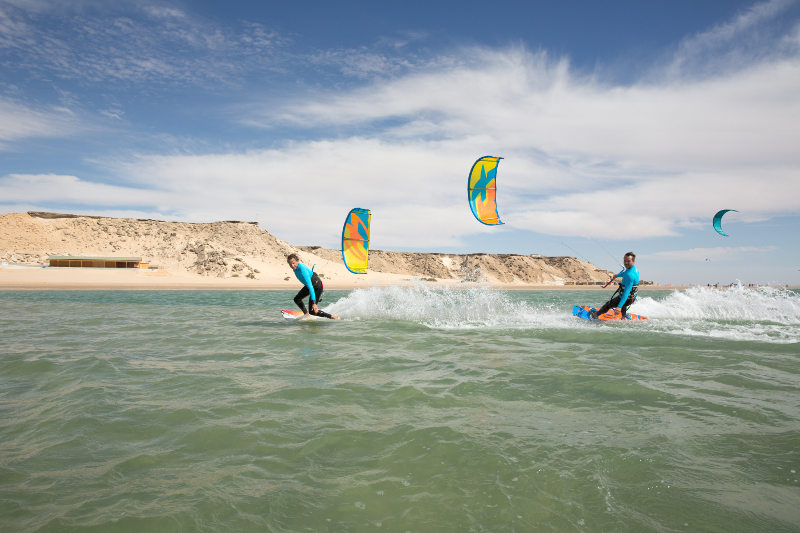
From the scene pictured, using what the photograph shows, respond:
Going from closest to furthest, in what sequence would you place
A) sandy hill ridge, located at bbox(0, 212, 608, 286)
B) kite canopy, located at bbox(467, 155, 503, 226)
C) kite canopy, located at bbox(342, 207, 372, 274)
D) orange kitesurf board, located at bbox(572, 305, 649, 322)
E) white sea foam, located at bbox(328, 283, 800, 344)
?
kite canopy, located at bbox(467, 155, 503, 226), white sea foam, located at bbox(328, 283, 800, 344), orange kitesurf board, located at bbox(572, 305, 649, 322), kite canopy, located at bbox(342, 207, 372, 274), sandy hill ridge, located at bbox(0, 212, 608, 286)

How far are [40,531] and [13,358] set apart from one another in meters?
6.02

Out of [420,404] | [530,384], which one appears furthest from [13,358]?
[530,384]

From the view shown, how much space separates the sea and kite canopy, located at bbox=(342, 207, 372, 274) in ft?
23.2

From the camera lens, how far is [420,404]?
4727 mm

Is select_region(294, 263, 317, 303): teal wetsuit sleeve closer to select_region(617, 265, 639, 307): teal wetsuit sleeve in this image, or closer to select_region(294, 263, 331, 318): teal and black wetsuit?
select_region(294, 263, 331, 318): teal and black wetsuit

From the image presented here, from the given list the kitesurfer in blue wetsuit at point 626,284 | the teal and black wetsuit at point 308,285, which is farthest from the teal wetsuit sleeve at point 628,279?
the teal and black wetsuit at point 308,285

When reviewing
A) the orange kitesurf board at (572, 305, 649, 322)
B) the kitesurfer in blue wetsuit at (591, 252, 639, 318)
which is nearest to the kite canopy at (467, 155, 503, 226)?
the kitesurfer in blue wetsuit at (591, 252, 639, 318)

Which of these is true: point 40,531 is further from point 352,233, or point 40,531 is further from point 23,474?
point 352,233

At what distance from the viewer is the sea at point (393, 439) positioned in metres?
2.62

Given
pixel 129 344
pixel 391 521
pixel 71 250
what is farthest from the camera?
pixel 71 250

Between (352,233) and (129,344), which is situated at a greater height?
(352,233)

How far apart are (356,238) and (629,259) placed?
27.8 feet

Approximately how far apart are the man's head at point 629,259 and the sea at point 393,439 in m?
4.09

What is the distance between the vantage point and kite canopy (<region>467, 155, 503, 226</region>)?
9.55m
